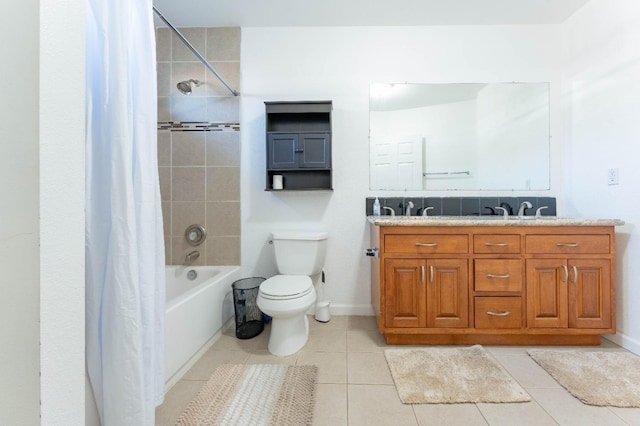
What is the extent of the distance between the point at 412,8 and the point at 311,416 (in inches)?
108

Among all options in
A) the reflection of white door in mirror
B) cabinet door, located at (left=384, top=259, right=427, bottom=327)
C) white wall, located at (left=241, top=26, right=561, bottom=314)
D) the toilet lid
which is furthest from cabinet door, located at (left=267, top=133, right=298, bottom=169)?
cabinet door, located at (left=384, top=259, right=427, bottom=327)

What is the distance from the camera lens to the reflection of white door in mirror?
2.29 m

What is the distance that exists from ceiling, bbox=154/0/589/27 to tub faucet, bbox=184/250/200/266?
1960 mm

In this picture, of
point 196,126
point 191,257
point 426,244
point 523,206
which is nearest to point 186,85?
point 196,126

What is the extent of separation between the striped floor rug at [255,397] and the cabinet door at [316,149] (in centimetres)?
143

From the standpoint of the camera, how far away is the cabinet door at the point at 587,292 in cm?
169

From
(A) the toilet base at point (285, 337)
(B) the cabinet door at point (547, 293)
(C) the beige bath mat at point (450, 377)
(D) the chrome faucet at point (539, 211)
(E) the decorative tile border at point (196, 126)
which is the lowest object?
(C) the beige bath mat at point (450, 377)

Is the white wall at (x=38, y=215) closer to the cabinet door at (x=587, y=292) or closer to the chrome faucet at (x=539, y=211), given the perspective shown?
the cabinet door at (x=587, y=292)

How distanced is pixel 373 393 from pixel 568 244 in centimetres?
152

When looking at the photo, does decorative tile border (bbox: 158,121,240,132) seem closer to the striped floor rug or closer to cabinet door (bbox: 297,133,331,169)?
cabinet door (bbox: 297,133,331,169)

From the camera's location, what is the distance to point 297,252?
6.83 ft

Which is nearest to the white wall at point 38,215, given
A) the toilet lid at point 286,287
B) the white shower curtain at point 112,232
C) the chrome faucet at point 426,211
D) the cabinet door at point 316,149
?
the white shower curtain at point 112,232

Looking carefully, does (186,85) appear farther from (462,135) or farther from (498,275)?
(498,275)

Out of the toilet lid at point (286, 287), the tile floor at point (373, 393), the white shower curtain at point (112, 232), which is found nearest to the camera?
the white shower curtain at point (112, 232)
